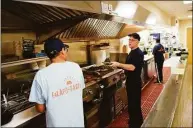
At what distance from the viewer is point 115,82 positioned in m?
3.01

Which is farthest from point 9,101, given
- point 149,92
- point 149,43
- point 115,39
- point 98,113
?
point 149,43

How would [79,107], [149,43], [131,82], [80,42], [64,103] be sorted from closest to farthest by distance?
[64,103]
[79,107]
[131,82]
[80,42]
[149,43]

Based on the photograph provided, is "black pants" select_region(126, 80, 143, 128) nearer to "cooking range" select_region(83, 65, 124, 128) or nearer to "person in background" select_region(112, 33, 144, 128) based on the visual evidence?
"person in background" select_region(112, 33, 144, 128)

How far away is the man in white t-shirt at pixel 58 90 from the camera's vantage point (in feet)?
4.47

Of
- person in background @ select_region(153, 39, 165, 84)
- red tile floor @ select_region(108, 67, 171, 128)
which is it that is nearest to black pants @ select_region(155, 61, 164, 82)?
person in background @ select_region(153, 39, 165, 84)

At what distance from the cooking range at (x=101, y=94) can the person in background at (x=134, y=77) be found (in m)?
0.29

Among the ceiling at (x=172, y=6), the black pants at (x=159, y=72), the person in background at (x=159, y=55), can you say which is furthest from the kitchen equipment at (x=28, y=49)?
the ceiling at (x=172, y=6)

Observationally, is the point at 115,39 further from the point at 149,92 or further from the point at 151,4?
the point at 151,4

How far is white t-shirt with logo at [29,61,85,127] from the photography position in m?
1.36

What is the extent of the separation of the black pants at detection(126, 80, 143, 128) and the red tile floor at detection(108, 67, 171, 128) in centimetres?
25

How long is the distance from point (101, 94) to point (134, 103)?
0.45 metres

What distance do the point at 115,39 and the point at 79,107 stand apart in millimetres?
2965

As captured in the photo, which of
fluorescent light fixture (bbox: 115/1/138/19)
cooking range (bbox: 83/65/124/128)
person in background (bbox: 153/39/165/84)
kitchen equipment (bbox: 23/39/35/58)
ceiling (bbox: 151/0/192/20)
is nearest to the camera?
kitchen equipment (bbox: 23/39/35/58)

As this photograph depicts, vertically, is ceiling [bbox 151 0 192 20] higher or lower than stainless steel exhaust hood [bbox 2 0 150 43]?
higher
